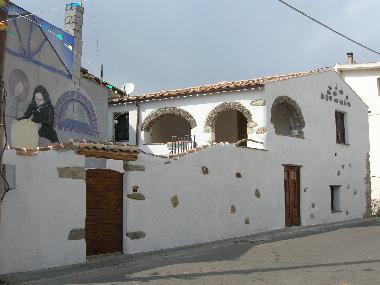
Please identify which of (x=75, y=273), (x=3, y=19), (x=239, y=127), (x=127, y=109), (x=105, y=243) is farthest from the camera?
(x=239, y=127)

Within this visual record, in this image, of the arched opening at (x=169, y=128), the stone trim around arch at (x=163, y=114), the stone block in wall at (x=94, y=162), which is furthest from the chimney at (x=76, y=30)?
the arched opening at (x=169, y=128)

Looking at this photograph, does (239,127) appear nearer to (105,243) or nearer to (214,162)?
(214,162)

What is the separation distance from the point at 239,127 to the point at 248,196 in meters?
7.41

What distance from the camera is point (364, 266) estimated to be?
886 centimetres

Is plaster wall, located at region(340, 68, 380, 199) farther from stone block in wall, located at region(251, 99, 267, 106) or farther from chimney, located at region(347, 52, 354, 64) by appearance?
stone block in wall, located at region(251, 99, 267, 106)

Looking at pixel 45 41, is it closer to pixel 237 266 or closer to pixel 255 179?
pixel 255 179

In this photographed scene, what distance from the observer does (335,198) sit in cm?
2130

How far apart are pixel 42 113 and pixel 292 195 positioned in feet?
32.3

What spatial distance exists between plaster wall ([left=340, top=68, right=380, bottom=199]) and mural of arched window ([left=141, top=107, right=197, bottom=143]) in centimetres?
1328

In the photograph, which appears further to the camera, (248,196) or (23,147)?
(248,196)

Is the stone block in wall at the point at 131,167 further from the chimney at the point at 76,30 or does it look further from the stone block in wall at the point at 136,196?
the chimney at the point at 76,30

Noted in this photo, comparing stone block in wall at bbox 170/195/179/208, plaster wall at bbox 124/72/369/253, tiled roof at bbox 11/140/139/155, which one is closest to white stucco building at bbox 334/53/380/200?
plaster wall at bbox 124/72/369/253

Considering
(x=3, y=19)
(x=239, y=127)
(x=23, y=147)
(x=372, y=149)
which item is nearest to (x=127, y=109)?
(x=239, y=127)

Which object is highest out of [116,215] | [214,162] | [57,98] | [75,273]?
Answer: [57,98]
